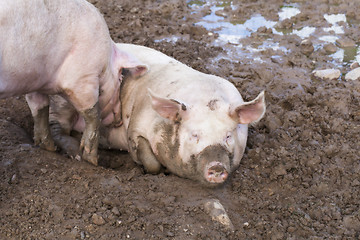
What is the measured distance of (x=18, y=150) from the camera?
4273 mm

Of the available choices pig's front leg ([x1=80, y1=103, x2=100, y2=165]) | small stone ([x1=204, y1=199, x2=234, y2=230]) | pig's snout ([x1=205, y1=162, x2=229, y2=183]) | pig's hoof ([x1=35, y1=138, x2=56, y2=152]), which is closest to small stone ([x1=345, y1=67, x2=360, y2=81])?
pig's snout ([x1=205, y1=162, x2=229, y2=183])

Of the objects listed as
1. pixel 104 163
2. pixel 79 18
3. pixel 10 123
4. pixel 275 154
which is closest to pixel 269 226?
pixel 275 154

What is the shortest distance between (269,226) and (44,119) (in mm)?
2316

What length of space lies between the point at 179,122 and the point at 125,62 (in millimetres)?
933

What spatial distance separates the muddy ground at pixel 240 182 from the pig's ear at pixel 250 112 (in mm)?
523

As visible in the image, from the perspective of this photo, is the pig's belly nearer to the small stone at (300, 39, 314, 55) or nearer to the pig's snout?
the pig's snout

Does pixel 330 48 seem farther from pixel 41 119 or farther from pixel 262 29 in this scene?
pixel 41 119

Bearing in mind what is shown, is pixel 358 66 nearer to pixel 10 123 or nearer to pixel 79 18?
pixel 79 18

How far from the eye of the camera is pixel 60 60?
3.86 meters

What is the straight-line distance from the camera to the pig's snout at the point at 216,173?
148 inches

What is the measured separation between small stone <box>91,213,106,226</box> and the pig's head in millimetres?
928

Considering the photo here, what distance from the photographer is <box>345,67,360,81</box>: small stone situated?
19.4 feet

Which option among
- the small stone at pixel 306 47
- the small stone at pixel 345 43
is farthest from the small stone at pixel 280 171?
the small stone at pixel 345 43

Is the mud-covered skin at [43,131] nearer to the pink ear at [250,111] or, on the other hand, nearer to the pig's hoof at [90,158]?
the pig's hoof at [90,158]
